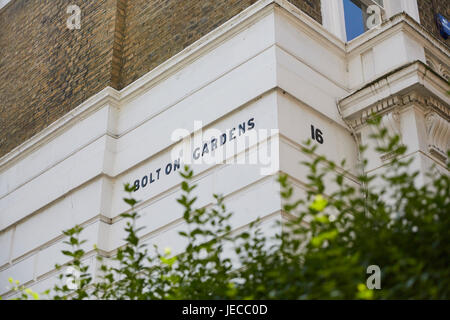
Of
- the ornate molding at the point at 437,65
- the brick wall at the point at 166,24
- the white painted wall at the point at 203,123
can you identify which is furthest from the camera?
the brick wall at the point at 166,24

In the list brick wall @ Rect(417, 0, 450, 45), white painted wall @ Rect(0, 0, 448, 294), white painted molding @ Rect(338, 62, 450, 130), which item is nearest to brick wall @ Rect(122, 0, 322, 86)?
white painted wall @ Rect(0, 0, 448, 294)

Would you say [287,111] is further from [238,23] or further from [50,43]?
[50,43]

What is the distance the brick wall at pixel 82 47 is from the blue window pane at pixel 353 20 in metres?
0.69

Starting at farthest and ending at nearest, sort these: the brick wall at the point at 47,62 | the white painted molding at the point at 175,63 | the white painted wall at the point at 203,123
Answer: the brick wall at the point at 47,62, the white painted molding at the point at 175,63, the white painted wall at the point at 203,123

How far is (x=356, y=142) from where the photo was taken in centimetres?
1069

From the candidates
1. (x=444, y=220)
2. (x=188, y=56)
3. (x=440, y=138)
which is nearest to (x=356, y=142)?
(x=440, y=138)

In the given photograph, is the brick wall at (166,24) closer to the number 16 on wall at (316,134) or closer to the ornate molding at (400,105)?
the ornate molding at (400,105)

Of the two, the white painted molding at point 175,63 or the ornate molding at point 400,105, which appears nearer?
the ornate molding at point 400,105

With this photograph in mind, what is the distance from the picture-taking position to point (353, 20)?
12.6m

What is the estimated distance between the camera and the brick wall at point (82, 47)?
12312 millimetres

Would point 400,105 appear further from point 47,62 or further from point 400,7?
point 47,62

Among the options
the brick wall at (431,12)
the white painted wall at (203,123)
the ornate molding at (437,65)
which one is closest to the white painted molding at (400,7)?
the brick wall at (431,12)

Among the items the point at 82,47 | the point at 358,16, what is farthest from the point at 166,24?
the point at 358,16

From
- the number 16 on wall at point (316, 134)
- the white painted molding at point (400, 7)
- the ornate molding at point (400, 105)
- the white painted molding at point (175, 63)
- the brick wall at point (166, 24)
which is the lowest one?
the number 16 on wall at point (316, 134)
